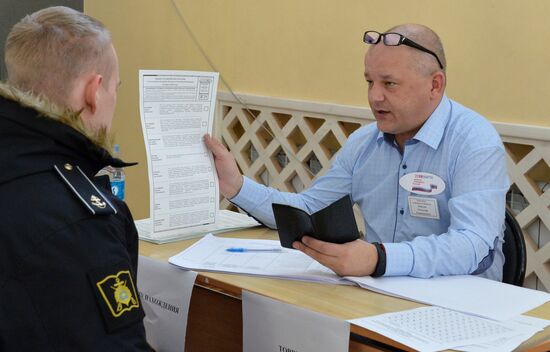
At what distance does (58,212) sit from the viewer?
1072 mm

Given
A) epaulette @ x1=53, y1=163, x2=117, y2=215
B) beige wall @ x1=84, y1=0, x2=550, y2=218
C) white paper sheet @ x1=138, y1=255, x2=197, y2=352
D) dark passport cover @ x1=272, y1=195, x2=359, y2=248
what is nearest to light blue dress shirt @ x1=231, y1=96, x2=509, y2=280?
dark passport cover @ x1=272, y1=195, x2=359, y2=248

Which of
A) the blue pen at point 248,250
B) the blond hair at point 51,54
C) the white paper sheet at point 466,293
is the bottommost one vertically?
the blue pen at point 248,250

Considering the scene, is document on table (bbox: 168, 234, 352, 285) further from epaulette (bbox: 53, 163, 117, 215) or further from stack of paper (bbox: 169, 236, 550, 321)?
epaulette (bbox: 53, 163, 117, 215)

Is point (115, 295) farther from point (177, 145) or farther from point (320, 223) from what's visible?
point (177, 145)

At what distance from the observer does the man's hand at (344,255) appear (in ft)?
5.02

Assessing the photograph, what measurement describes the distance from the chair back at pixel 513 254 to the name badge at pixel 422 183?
0.17 m

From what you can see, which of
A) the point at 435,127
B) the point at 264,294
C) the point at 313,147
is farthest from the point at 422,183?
the point at 313,147

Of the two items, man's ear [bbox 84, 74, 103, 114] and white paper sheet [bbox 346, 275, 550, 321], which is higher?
man's ear [bbox 84, 74, 103, 114]

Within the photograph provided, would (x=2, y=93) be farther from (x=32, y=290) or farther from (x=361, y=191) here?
(x=361, y=191)

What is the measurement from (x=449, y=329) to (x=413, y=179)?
1.99ft

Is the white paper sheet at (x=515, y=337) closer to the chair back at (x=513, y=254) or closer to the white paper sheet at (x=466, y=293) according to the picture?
the white paper sheet at (x=466, y=293)

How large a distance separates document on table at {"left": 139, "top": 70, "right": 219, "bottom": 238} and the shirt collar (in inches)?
18.8

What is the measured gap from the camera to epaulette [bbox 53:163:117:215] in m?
1.09

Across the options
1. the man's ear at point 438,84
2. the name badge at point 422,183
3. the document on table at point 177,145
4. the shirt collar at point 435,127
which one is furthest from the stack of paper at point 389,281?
the man's ear at point 438,84
